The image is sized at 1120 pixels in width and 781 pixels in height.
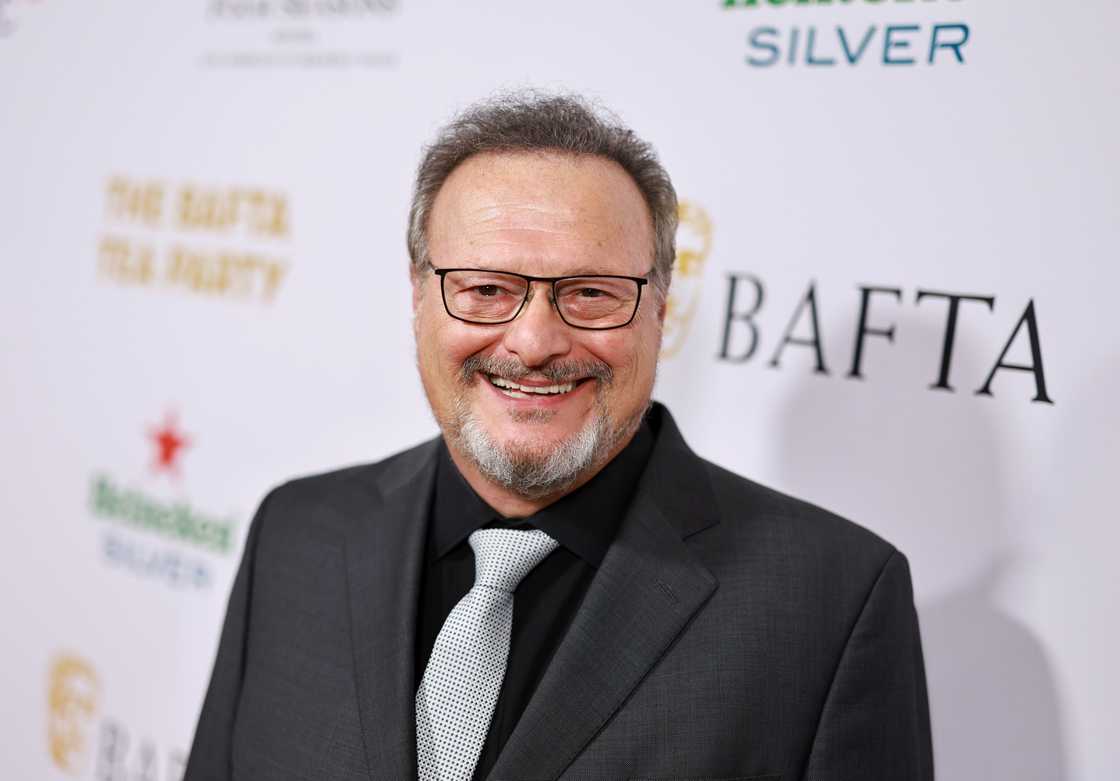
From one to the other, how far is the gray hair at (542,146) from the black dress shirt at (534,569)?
0.89 feet

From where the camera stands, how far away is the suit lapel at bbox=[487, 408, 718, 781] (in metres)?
1.22

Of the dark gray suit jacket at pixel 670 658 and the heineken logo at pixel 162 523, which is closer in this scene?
the dark gray suit jacket at pixel 670 658

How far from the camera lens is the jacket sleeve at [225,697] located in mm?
1532

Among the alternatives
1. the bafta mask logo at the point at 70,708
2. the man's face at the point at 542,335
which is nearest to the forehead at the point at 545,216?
the man's face at the point at 542,335

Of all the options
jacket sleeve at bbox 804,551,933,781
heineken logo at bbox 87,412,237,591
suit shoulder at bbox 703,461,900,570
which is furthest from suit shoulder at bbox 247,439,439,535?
heineken logo at bbox 87,412,237,591

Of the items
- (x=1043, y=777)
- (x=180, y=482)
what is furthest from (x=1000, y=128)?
(x=180, y=482)

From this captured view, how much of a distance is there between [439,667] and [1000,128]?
43.2 inches

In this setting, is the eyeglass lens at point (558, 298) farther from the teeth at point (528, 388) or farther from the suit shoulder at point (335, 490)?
the suit shoulder at point (335, 490)

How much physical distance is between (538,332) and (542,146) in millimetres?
241

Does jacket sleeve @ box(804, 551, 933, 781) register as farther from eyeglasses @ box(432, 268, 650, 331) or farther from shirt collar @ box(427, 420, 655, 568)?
eyeglasses @ box(432, 268, 650, 331)

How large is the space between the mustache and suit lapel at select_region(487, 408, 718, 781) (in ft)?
0.56

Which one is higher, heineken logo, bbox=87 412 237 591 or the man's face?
the man's face

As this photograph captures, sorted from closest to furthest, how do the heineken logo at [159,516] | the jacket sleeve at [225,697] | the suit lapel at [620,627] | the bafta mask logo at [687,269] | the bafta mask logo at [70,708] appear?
1. the suit lapel at [620,627]
2. the jacket sleeve at [225,697]
3. the bafta mask logo at [687,269]
4. the heineken logo at [159,516]
5. the bafta mask logo at [70,708]

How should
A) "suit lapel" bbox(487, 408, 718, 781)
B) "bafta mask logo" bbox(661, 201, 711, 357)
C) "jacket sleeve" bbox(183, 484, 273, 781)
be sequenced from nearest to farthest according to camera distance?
"suit lapel" bbox(487, 408, 718, 781) < "jacket sleeve" bbox(183, 484, 273, 781) < "bafta mask logo" bbox(661, 201, 711, 357)
